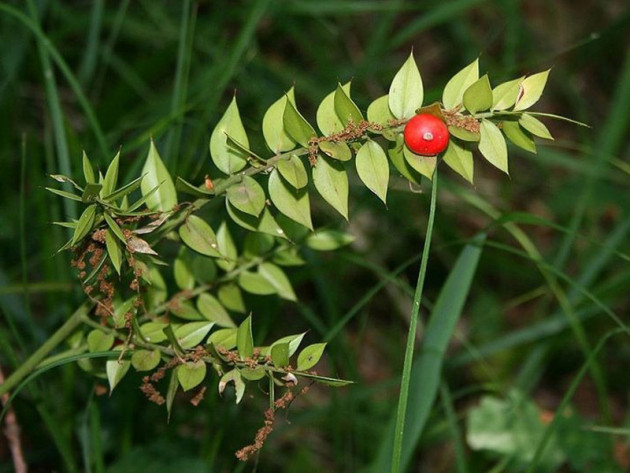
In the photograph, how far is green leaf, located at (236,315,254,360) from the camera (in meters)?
0.85

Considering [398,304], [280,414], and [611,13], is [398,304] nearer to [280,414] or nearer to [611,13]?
[280,414]

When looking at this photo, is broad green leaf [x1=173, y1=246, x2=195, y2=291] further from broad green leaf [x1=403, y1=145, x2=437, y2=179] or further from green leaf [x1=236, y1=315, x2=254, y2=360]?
broad green leaf [x1=403, y1=145, x2=437, y2=179]

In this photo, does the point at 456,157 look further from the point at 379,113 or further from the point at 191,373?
the point at 191,373

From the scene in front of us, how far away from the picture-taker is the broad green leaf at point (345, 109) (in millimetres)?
848

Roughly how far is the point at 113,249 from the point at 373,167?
0.25 m

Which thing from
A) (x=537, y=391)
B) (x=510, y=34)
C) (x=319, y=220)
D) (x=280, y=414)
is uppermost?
(x=510, y=34)

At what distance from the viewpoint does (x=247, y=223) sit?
0.96 m

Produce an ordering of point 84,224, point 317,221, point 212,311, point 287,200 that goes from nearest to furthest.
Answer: point 84,224, point 287,200, point 212,311, point 317,221

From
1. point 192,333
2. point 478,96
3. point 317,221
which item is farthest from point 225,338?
point 317,221

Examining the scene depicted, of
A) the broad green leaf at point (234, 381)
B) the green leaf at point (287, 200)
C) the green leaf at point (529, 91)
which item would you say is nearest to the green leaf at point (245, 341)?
the broad green leaf at point (234, 381)

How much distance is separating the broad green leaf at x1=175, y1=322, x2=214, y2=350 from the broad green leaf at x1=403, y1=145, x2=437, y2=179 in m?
0.27

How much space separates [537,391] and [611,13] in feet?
4.34

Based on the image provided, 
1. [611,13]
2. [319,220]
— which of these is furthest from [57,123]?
[611,13]

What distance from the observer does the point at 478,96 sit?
0.84 meters
